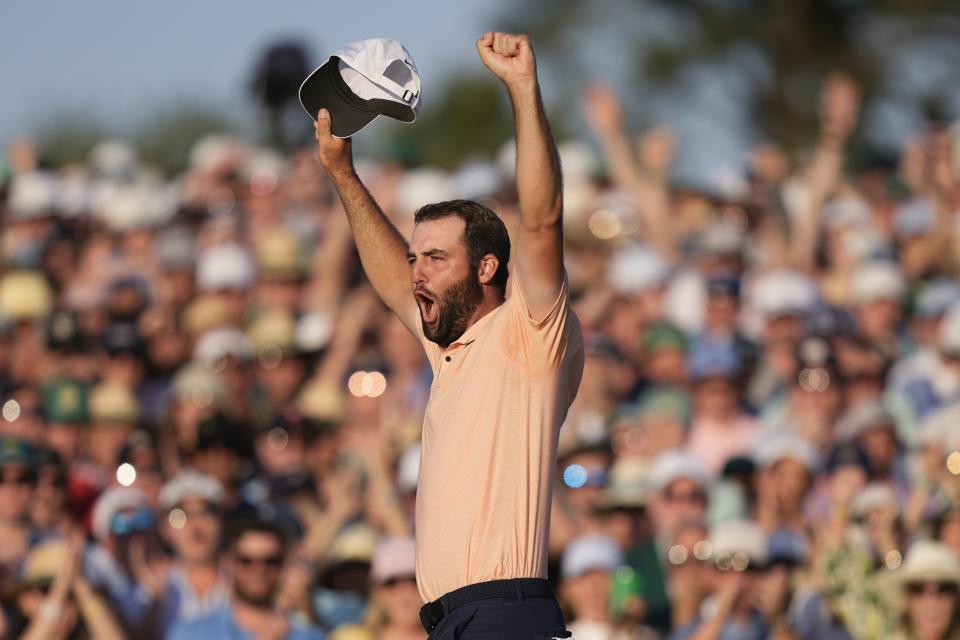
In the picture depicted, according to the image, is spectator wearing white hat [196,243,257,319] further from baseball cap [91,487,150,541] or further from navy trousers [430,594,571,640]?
navy trousers [430,594,571,640]

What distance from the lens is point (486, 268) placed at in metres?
5.90

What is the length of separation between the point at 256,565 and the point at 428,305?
2990mm

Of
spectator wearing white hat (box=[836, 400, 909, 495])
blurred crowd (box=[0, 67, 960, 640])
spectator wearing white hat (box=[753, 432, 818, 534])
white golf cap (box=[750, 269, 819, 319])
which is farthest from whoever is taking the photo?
white golf cap (box=[750, 269, 819, 319])

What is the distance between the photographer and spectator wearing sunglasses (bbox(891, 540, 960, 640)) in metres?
8.69

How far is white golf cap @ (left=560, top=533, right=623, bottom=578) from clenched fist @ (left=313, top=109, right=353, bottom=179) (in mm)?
2814

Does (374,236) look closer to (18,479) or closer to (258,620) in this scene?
(258,620)

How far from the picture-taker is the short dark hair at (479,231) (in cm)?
587

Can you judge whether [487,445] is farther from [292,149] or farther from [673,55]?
[673,55]

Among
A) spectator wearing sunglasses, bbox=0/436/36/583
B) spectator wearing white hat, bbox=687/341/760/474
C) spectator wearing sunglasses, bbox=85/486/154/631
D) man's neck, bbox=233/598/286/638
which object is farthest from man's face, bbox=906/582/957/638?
spectator wearing sunglasses, bbox=0/436/36/583

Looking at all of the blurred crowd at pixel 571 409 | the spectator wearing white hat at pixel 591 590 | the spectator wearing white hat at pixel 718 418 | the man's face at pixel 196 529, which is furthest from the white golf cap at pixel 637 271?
the man's face at pixel 196 529

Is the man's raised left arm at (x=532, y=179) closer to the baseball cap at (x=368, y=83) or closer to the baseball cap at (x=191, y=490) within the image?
the baseball cap at (x=368, y=83)

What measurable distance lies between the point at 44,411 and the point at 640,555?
3.44 meters

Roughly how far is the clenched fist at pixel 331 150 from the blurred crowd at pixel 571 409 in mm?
2544

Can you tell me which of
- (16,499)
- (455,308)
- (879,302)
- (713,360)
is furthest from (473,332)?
(879,302)
